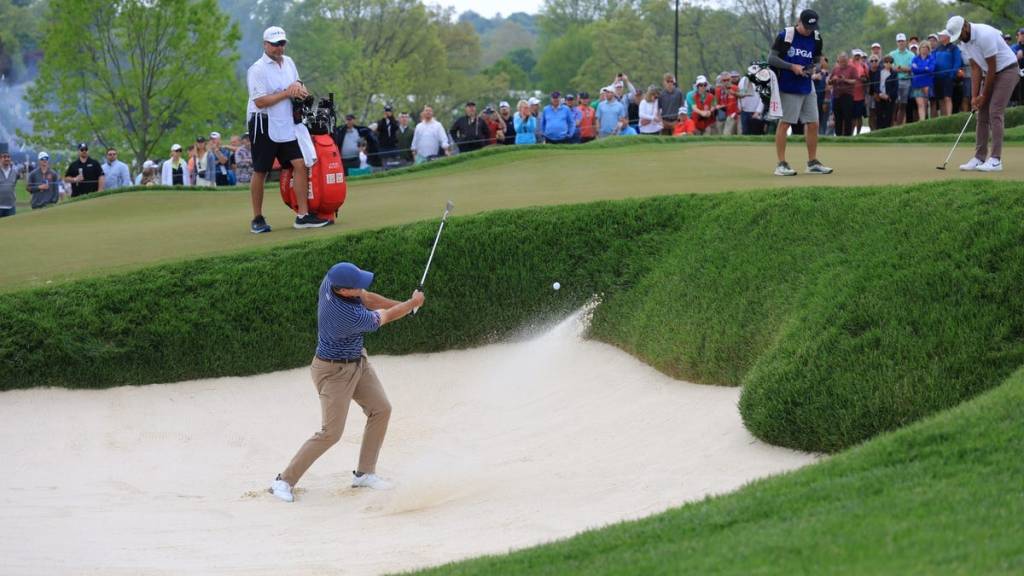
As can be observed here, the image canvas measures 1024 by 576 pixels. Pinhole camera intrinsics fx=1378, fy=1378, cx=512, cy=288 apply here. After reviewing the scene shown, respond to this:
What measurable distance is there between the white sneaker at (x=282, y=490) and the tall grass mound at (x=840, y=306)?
11.2 ft

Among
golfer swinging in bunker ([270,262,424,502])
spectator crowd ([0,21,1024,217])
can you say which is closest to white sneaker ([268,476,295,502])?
golfer swinging in bunker ([270,262,424,502])

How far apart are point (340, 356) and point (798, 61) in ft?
23.3

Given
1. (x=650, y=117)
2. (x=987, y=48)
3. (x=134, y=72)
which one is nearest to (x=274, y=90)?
(x=987, y=48)

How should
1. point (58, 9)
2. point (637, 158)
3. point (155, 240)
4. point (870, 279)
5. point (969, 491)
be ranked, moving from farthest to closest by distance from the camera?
1. point (58, 9)
2. point (637, 158)
3. point (155, 240)
4. point (870, 279)
5. point (969, 491)

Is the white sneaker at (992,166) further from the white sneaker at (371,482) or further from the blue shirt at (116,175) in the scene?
the blue shirt at (116,175)

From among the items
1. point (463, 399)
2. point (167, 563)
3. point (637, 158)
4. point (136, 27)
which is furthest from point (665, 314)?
point (136, 27)

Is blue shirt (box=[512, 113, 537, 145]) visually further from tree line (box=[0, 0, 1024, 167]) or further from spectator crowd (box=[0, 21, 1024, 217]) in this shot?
tree line (box=[0, 0, 1024, 167])

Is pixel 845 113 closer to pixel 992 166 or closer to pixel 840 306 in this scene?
pixel 992 166

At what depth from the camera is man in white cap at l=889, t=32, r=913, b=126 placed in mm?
27031

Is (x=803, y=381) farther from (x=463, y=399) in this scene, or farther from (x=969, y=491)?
(x=463, y=399)

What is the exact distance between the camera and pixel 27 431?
11.9 meters

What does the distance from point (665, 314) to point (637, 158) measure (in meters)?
7.48

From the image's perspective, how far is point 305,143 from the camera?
1384 centimetres

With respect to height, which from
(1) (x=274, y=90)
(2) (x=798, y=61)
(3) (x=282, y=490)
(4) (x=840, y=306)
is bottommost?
(3) (x=282, y=490)
